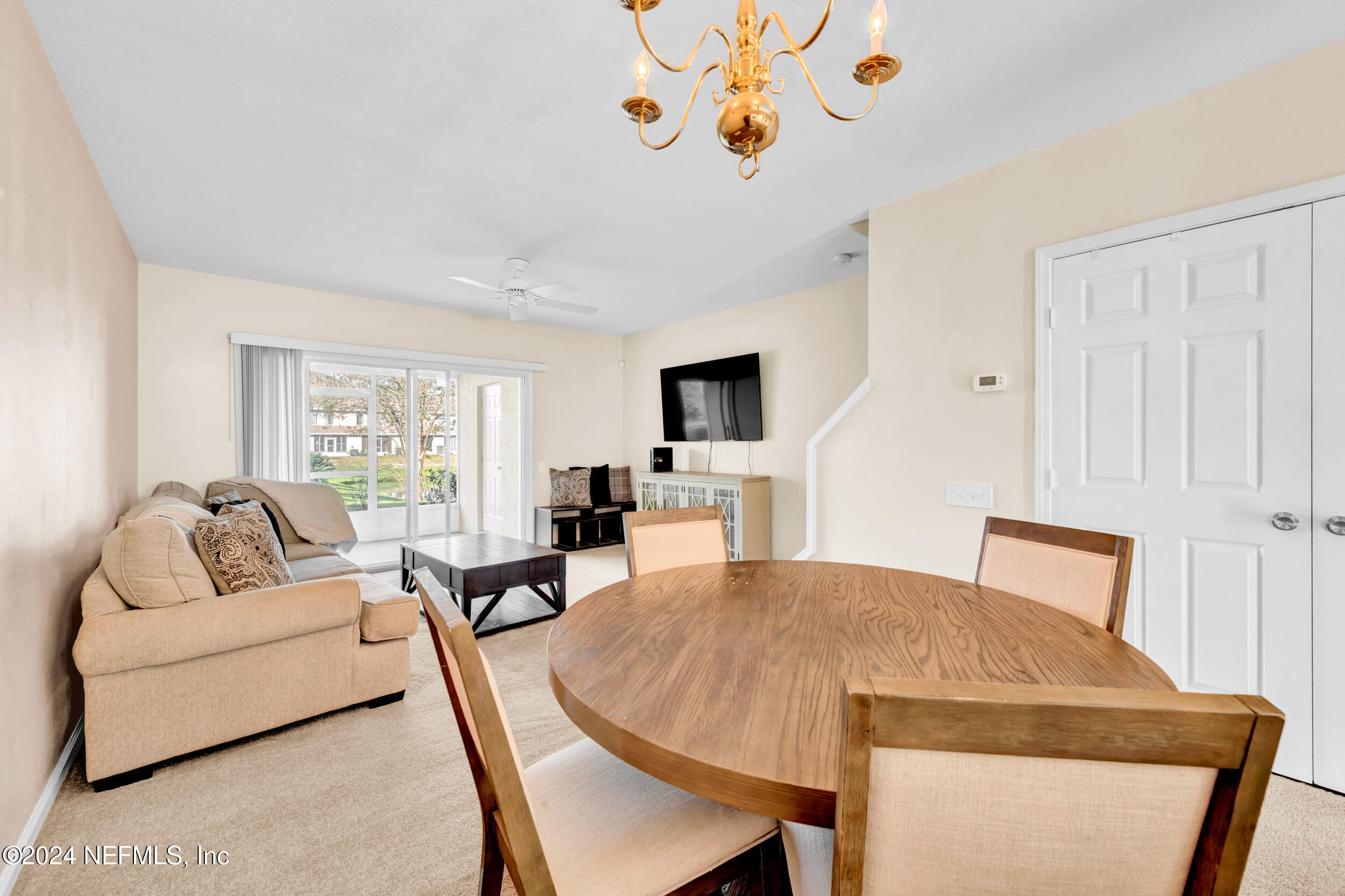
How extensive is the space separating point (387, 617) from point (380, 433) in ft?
10.5

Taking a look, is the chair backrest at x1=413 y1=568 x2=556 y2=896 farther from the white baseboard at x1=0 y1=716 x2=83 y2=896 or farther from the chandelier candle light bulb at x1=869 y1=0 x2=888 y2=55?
the white baseboard at x1=0 y1=716 x2=83 y2=896

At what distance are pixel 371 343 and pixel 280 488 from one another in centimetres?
157

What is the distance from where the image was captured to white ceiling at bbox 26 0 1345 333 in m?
1.79

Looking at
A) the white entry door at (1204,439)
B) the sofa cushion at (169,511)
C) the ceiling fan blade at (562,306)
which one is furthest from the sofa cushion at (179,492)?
the white entry door at (1204,439)

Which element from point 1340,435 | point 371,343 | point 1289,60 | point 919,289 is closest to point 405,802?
point 919,289

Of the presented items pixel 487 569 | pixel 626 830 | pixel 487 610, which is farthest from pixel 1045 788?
pixel 487 610

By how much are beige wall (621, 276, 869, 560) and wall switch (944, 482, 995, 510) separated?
1.85m

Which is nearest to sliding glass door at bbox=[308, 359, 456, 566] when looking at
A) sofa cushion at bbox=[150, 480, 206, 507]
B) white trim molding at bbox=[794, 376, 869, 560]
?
sofa cushion at bbox=[150, 480, 206, 507]

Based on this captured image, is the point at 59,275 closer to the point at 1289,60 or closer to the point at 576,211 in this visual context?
the point at 576,211

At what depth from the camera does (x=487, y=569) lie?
3.39 m

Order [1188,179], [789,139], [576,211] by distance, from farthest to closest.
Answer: [576,211]
[789,139]
[1188,179]

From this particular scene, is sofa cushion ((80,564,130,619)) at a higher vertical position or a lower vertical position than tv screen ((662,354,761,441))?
lower

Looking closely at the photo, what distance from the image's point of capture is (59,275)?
6.79 ft

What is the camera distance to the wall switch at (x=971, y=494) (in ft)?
8.86
